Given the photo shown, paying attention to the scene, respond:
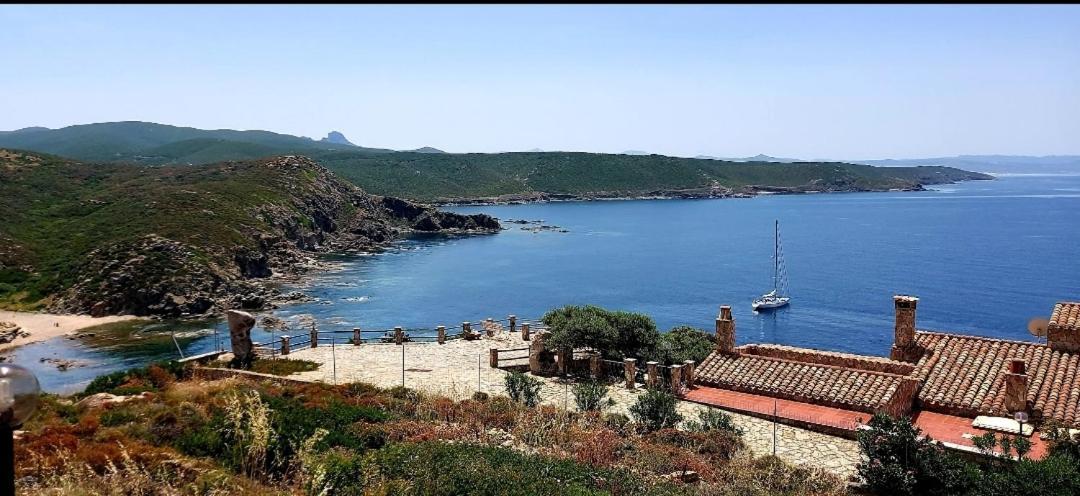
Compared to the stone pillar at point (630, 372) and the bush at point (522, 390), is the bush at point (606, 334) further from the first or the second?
the bush at point (522, 390)

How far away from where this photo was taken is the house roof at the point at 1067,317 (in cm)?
1867

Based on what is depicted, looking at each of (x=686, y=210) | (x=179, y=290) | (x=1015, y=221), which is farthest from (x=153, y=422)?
(x=686, y=210)

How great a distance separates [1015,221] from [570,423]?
141174 millimetres

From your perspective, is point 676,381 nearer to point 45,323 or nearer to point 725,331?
point 725,331

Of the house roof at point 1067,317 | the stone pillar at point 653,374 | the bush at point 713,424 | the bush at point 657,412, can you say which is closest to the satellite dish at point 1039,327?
the house roof at point 1067,317

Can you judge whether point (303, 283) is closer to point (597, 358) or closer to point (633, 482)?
point (597, 358)

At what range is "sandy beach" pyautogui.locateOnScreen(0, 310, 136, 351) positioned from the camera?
4884 centimetres

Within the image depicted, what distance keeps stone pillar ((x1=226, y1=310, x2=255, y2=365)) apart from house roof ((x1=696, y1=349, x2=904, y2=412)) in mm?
14302

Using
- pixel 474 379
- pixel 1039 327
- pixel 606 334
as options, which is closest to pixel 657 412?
pixel 474 379

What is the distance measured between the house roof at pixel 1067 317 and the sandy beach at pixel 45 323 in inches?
2170

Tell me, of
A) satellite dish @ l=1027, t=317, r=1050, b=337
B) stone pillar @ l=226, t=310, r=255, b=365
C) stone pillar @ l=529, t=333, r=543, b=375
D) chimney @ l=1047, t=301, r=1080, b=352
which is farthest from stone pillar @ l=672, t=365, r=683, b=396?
stone pillar @ l=226, t=310, r=255, b=365

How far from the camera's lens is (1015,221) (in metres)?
129

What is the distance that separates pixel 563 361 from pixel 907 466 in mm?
13036

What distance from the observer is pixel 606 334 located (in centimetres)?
2545
